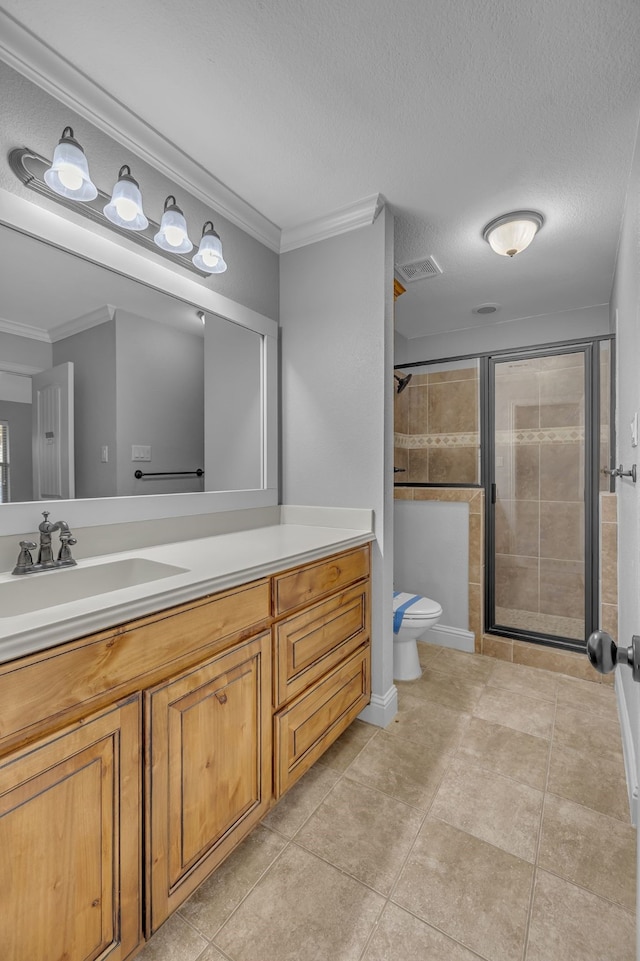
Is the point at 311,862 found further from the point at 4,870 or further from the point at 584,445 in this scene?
the point at 584,445

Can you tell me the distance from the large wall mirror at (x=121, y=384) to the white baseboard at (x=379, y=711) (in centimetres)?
106

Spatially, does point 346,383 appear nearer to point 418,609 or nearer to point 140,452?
point 140,452

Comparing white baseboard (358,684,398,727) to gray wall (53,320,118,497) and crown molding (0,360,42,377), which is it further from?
crown molding (0,360,42,377)

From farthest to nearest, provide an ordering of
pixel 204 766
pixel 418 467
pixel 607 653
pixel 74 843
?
pixel 418 467 < pixel 204 766 < pixel 74 843 < pixel 607 653

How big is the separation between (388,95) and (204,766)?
2.03 metres

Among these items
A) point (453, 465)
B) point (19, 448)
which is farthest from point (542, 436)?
point (19, 448)

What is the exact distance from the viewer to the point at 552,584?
263 centimetres

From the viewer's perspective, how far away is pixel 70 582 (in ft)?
3.96

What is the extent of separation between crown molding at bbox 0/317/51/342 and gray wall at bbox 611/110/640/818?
1.87 metres

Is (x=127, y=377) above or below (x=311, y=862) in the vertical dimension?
above

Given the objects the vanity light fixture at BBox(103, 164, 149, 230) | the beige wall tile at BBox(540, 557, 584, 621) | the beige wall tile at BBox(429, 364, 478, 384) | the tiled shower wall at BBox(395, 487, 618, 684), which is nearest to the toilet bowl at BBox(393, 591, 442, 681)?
the tiled shower wall at BBox(395, 487, 618, 684)

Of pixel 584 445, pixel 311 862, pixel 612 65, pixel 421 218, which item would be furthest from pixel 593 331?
pixel 311 862

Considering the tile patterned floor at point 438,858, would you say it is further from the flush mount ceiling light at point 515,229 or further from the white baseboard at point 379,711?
the flush mount ceiling light at point 515,229

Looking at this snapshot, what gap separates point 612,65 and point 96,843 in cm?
236
